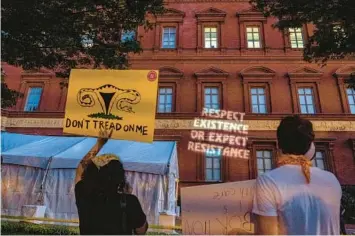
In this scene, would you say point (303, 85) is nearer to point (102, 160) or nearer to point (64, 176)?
point (64, 176)

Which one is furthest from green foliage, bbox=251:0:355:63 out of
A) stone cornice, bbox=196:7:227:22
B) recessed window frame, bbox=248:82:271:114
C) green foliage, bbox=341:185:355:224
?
stone cornice, bbox=196:7:227:22

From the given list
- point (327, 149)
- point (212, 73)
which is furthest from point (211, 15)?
point (327, 149)

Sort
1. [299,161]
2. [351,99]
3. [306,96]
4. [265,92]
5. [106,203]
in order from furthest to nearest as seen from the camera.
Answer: [265,92] → [306,96] → [351,99] → [106,203] → [299,161]

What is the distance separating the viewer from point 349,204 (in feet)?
41.8

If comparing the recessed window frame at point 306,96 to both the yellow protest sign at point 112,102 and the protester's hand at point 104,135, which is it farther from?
the protester's hand at point 104,135

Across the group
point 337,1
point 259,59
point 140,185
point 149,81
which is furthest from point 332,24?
point 259,59

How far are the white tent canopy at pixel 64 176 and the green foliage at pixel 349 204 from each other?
7794 millimetres

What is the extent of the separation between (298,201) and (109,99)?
1.78 metres

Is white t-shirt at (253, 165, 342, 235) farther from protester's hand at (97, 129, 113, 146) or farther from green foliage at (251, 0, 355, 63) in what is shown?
green foliage at (251, 0, 355, 63)

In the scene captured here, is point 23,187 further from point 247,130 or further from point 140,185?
point 247,130

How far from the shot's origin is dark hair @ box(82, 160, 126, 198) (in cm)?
199

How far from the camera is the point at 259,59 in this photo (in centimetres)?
1702

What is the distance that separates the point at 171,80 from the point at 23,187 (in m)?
9.38

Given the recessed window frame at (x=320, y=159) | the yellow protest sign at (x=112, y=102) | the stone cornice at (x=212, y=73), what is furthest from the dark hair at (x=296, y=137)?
the stone cornice at (x=212, y=73)
